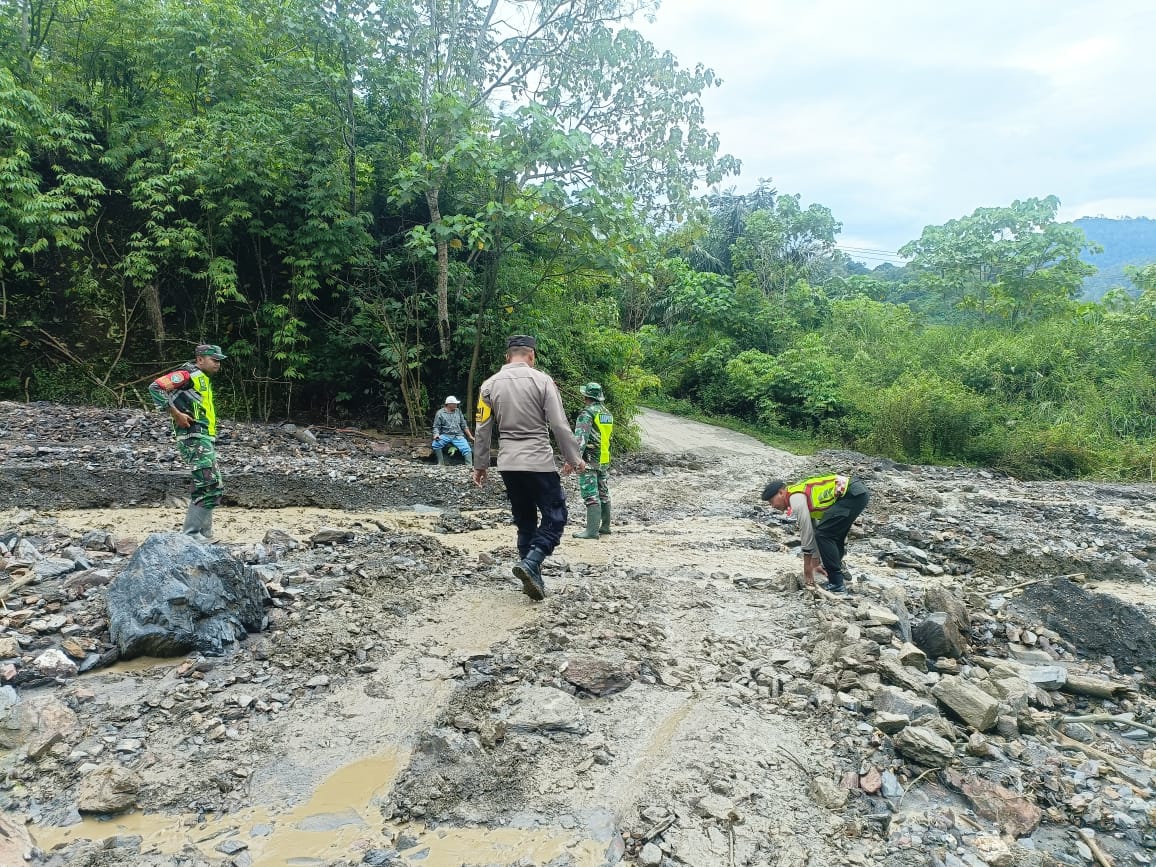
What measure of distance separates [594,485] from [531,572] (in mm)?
2633

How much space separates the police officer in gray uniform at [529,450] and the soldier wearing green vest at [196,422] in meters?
2.51

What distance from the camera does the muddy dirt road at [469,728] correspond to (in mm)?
2451

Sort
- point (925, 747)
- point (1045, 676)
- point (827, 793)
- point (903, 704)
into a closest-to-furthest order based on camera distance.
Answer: point (827, 793), point (925, 747), point (903, 704), point (1045, 676)

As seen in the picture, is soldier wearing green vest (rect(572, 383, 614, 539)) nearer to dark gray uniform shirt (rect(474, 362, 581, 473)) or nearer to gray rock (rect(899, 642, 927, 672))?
dark gray uniform shirt (rect(474, 362, 581, 473))

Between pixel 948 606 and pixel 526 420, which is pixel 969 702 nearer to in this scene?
pixel 948 606

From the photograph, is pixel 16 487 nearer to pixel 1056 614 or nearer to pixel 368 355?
pixel 368 355

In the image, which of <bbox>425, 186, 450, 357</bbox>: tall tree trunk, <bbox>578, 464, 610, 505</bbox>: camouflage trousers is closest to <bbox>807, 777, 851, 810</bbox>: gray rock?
<bbox>578, 464, 610, 505</bbox>: camouflage trousers

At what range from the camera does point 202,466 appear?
5.50 m

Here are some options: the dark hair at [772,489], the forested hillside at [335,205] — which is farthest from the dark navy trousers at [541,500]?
the forested hillside at [335,205]

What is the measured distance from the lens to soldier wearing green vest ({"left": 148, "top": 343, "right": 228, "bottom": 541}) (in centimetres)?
540

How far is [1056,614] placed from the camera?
5.32 meters

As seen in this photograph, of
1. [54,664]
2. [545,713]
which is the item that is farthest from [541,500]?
[54,664]

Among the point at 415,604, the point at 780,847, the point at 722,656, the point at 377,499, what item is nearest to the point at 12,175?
the point at 377,499

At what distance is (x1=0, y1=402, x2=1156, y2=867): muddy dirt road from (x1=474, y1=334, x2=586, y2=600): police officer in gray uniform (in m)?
0.40
